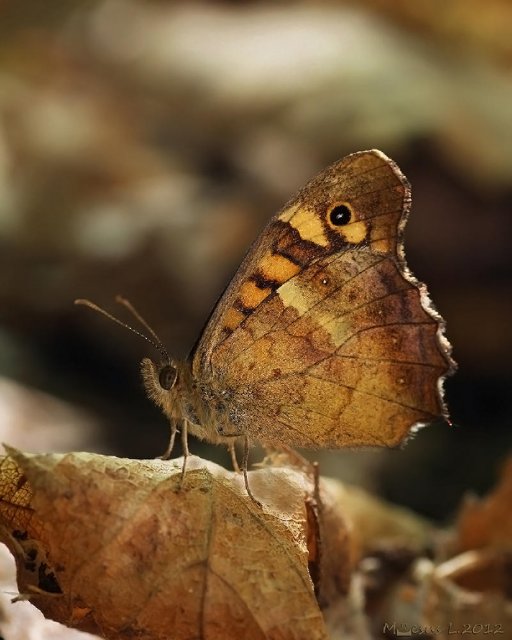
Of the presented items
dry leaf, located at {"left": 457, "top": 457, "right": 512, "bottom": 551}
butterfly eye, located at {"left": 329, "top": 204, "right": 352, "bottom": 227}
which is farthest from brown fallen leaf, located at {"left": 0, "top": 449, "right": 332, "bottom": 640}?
dry leaf, located at {"left": 457, "top": 457, "right": 512, "bottom": 551}

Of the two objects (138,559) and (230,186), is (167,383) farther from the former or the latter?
(230,186)

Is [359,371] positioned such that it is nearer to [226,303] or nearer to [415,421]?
[415,421]

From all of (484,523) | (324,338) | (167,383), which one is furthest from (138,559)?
(484,523)

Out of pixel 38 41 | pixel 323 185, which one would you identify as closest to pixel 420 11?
pixel 38 41

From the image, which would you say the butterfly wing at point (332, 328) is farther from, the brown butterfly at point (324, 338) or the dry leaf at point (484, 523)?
the dry leaf at point (484, 523)

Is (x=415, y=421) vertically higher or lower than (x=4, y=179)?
lower
